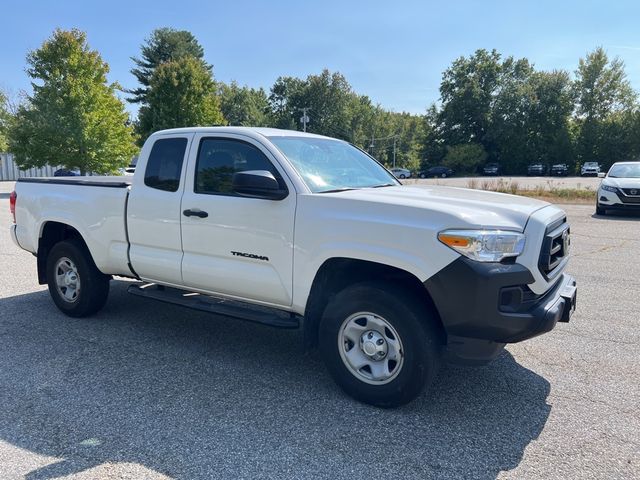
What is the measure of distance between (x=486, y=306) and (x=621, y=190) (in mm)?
13989

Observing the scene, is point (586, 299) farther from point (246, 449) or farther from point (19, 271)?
point (19, 271)

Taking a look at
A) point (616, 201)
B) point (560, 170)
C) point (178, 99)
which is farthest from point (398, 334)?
point (560, 170)

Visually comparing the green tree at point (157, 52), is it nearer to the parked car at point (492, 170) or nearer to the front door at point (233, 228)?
the parked car at point (492, 170)

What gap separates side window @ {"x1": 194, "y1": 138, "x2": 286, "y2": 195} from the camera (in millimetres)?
4207

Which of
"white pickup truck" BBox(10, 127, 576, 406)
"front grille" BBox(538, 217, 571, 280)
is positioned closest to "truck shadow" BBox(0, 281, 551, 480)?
"white pickup truck" BBox(10, 127, 576, 406)

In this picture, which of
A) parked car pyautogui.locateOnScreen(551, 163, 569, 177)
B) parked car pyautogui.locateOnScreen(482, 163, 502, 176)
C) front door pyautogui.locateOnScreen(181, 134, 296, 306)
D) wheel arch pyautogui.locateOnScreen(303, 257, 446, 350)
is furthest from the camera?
parked car pyautogui.locateOnScreen(482, 163, 502, 176)

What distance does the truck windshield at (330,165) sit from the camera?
4.06 metres

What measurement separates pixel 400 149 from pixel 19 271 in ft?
334

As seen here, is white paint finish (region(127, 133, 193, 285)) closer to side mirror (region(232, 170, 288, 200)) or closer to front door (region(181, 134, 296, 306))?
front door (region(181, 134, 296, 306))

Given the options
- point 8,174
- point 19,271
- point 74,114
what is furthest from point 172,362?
point 8,174

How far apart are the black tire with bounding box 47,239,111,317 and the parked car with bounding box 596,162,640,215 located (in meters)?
14.5

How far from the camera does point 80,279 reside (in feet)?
17.7

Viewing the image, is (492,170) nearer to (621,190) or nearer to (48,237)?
(621,190)

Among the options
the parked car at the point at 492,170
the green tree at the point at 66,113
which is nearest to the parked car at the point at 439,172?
the parked car at the point at 492,170
